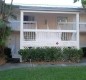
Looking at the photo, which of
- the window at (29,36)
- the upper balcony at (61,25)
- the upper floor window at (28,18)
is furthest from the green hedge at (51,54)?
the upper floor window at (28,18)

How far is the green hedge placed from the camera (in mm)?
18953

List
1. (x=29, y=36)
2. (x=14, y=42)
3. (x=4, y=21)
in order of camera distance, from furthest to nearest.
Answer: (x=14, y=42)
(x=29, y=36)
(x=4, y=21)

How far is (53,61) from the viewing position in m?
19.1

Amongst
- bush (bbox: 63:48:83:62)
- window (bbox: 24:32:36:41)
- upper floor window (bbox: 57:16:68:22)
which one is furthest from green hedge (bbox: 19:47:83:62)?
upper floor window (bbox: 57:16:68:22)

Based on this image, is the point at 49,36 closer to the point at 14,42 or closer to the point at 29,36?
the point at 29,36

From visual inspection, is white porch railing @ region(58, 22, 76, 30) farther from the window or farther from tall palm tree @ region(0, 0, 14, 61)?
tall palm tree @ region(0, 0, 14, 61)

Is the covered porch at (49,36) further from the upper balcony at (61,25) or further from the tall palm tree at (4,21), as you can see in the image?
the tall palm tree at (4,21)

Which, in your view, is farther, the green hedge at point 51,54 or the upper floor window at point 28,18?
the upper floor window at point 28,18

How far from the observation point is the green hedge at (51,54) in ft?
62.2

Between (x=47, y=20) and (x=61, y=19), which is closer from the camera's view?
(x=47, y=20)

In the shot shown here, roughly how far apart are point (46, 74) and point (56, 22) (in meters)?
11.2

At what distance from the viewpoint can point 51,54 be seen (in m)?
19.0

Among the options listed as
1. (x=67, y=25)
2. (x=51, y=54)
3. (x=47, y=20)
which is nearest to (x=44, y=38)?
(x=51, y=54)

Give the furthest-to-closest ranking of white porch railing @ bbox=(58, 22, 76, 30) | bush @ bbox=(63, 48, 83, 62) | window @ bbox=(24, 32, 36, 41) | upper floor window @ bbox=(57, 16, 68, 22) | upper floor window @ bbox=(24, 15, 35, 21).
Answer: upper floor window @ bbox=(57, 16, 68, 22)
upper floor window @ bbox=(24, 15, 35, 21)
white porch railing @ bbox=(58, 22, 76, 30)
window @ bbox=(24, 32, 36, 41)
bush @ bbox=(63, 48, 83, 62)
